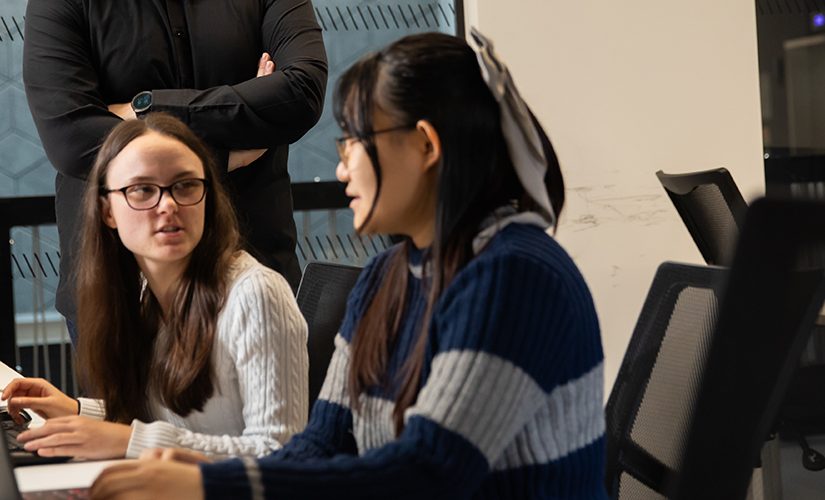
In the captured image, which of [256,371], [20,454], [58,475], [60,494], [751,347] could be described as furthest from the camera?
Answer: [256,371]

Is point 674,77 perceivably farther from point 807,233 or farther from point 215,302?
point 807,233

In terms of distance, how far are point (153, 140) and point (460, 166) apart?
0.92 metres

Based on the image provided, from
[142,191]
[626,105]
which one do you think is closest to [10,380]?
[142,191]

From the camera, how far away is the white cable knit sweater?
1792 mm

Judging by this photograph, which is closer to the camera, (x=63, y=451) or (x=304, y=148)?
(x=63, y=451)

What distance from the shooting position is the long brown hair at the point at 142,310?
188 cm

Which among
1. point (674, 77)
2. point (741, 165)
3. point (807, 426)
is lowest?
point (807, 426)

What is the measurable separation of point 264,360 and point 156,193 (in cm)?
37

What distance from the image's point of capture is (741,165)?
441cm

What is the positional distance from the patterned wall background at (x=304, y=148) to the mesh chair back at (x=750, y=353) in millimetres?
3309

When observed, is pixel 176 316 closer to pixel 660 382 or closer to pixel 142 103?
pixel 142 103

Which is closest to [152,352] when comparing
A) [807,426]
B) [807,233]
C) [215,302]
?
[215,302]

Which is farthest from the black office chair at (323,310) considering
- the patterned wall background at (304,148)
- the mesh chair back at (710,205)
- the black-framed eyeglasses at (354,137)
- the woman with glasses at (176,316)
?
the patterned wall background at (304,148)

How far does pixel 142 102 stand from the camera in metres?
2.49
